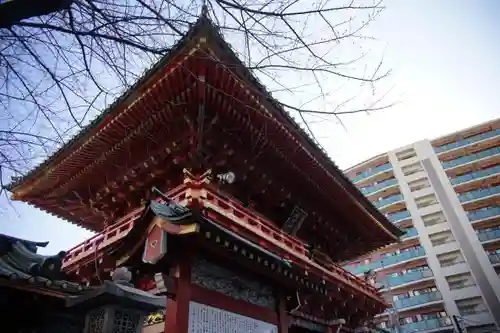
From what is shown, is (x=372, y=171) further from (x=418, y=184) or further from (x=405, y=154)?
(x=418, y=184)

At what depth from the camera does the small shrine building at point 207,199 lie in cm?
555

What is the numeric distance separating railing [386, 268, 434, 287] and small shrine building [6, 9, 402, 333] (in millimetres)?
29910

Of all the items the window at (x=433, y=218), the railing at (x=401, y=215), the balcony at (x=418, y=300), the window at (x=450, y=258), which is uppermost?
the railing at (x=401, y=215)

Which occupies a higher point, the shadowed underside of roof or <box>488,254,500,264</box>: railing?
<box>488,254,500,264</box>: railing

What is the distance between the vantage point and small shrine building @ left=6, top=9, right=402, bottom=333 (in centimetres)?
555

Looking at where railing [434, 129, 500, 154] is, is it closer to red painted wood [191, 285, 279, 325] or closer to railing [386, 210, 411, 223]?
railing [386, 210, 411, 223]

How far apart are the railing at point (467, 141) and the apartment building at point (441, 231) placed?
0.35 ft

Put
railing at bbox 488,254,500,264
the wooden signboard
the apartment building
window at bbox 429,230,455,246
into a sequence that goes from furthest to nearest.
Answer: window at bbox 429,230,455,246, railing at bbox 488,254,500,264, the apartment building, the wooden signboard

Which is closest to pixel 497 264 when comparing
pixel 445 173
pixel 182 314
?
pixel 445 173

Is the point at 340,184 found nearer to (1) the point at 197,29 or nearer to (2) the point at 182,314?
(2) the point at 182,314

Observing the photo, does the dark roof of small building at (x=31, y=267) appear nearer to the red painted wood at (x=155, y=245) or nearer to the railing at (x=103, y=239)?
the railing at (x=103, y=239)

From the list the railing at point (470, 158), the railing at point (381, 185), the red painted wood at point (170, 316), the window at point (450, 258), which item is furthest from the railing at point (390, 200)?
the red painted wood at point (170, 316)

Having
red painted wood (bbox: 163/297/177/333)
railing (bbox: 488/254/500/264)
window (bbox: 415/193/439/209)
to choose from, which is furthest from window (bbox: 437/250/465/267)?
red painted wood (bbox: 163/297/177/333)

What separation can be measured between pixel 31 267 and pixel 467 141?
4879cm
